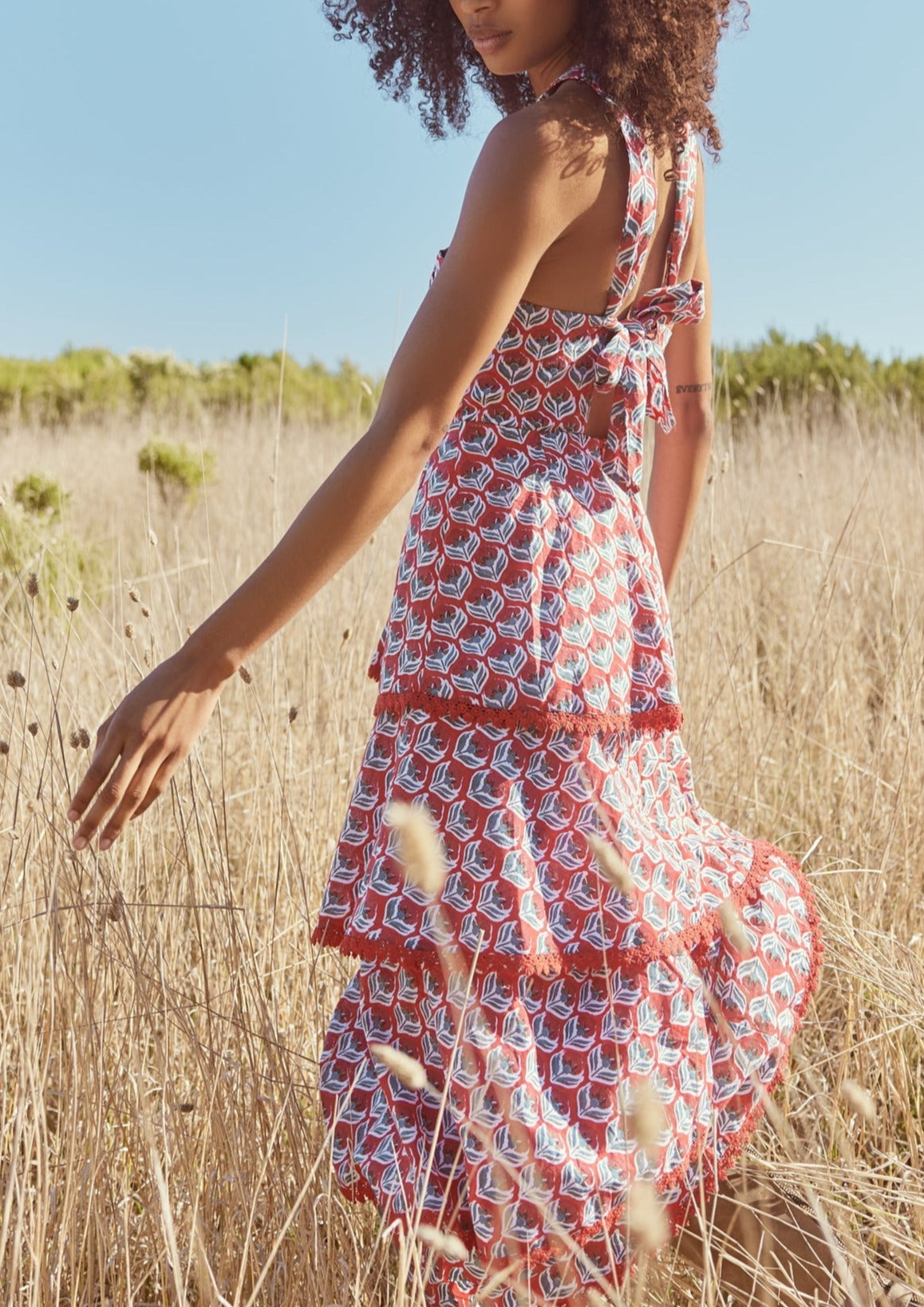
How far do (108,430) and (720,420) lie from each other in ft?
20.3

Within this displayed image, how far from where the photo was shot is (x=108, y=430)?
1198 centimetres

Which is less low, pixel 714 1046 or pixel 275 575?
pixel 275 575

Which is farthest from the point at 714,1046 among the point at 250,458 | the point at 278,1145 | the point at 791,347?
the point at 791,347

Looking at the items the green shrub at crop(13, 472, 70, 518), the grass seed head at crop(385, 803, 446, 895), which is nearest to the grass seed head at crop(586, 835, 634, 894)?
the grass seed head at crop(385, 803, 446, 895)

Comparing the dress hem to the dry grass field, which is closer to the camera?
the dress hem

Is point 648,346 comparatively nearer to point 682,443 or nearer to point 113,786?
point 682,443

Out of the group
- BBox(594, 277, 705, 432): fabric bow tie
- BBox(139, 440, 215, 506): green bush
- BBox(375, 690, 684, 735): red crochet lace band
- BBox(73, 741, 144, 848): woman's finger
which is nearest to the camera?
BBox(73, 741, 144, 848): woman's finger

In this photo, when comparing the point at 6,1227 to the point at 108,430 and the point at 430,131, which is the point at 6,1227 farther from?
the point at 108,430

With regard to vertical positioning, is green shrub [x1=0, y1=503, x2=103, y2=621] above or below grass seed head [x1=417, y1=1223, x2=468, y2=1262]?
above

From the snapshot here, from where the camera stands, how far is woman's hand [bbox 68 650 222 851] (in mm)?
1101

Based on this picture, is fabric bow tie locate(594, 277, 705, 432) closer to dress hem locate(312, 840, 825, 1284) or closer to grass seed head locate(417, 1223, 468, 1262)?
dress hem locate(312, 840, 825, 1284)

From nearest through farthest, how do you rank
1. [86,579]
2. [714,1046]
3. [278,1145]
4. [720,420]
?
1. [714,1046]
2. [278,1145]
3. [86,579]
4. [720,420]

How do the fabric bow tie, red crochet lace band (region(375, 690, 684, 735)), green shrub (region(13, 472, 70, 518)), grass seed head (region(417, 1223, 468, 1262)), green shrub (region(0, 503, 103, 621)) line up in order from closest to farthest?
grass seed head (region(417, 1223, 468, 1262)), red crochet lace band (region(375, 690, 684, 735)), the fabric bow tie, green shrub (region(0, 503, 103, 621)), green shrub (region(13, 472, 70, 518))

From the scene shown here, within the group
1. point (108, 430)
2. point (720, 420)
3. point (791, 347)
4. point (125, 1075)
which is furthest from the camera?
point (108, 430)
